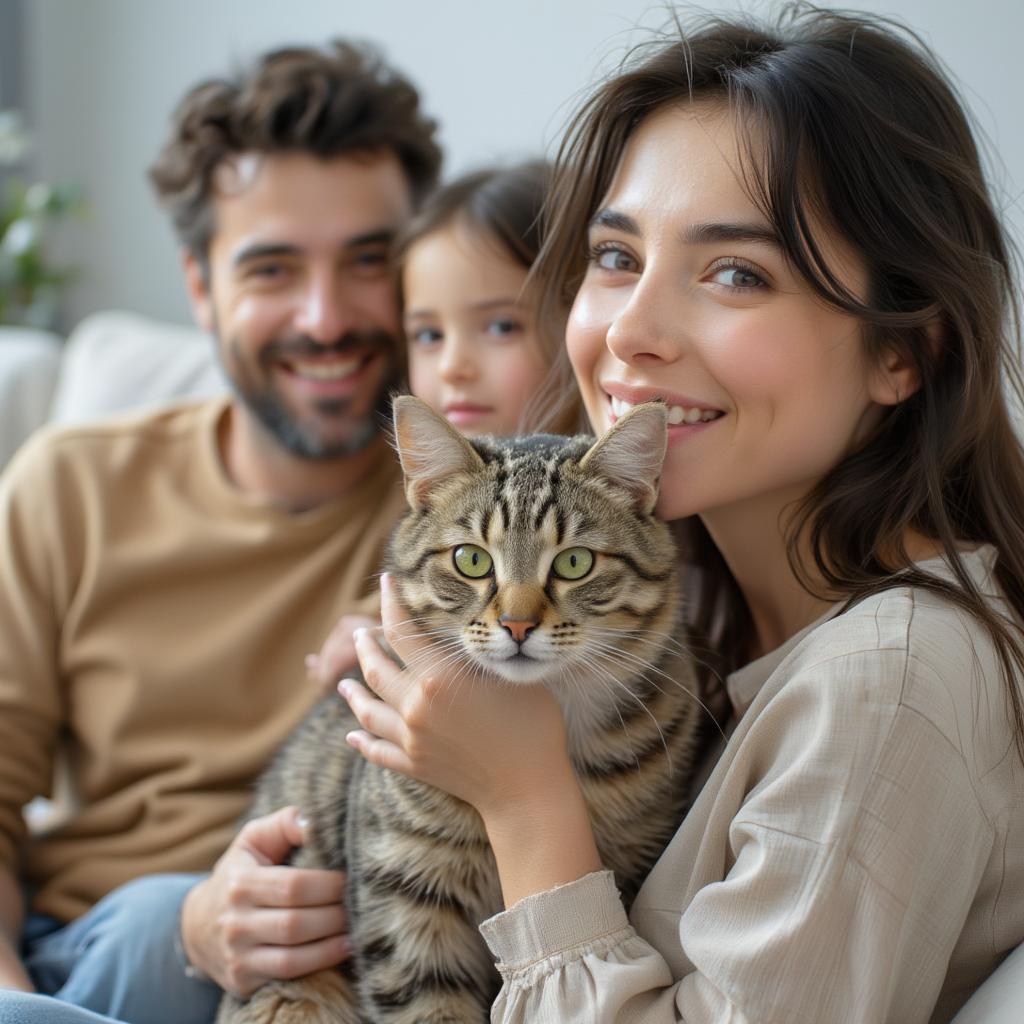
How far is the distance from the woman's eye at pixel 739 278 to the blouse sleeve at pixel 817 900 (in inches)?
17.6

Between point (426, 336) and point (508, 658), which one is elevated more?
point (426, 336)

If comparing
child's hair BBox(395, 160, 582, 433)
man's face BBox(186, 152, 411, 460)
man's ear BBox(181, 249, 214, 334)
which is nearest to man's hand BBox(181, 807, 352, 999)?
child's hair BBox(395, 160, 582, 433)

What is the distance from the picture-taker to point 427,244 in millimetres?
1902

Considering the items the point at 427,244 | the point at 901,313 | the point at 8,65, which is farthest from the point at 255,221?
the point at 8,65

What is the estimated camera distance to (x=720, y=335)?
124 cm

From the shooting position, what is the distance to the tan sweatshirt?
1.91m

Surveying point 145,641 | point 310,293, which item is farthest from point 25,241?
point 145,641

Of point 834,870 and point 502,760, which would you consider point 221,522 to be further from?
point 834,870

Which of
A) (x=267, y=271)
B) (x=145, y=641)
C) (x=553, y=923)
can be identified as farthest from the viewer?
(x=267, y=271)

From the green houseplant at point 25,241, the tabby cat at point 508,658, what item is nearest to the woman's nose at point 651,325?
the tabby cat at point 508,658

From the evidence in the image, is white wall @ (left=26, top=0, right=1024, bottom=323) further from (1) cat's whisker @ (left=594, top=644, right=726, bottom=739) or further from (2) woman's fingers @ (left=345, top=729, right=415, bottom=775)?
(2) woman's fingers @ (left=345, top=729, right=415, bottom=775)

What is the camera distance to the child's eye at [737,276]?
126 centimetres

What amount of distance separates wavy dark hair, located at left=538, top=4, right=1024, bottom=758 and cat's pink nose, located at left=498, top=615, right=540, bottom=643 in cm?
38

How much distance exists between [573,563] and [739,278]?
0.38 m
